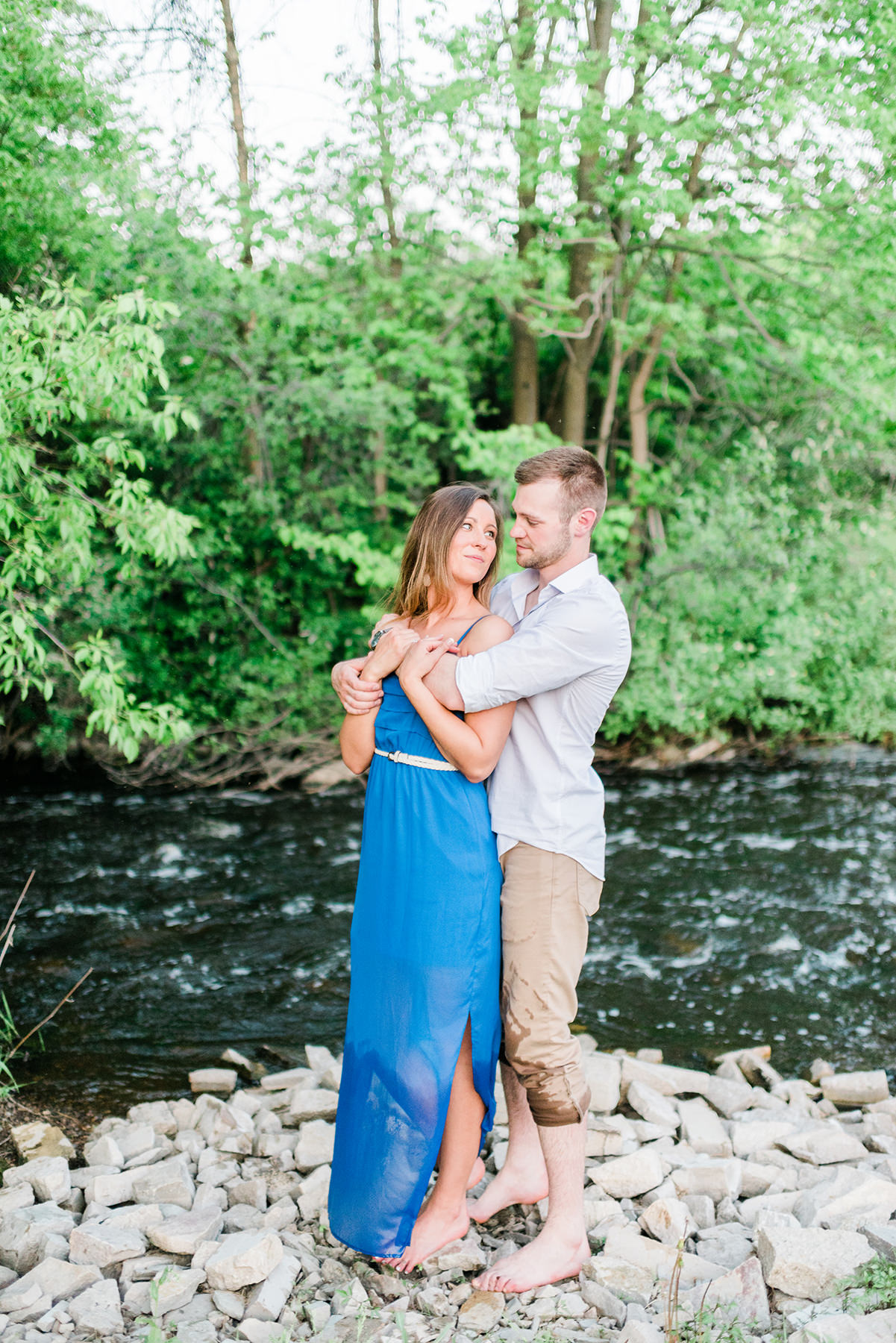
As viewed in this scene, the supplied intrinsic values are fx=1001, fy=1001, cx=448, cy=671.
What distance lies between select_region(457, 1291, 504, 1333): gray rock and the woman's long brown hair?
6.48ft

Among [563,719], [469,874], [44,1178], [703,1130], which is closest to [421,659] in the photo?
[563,719]

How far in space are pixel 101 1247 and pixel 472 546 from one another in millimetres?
2400

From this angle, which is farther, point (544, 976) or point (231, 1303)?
point (544, 976)

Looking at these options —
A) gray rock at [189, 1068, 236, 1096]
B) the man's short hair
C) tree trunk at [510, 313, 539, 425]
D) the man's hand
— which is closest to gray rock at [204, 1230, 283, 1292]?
the man's hand

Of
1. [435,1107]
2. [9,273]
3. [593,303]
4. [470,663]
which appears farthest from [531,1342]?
[593,303]

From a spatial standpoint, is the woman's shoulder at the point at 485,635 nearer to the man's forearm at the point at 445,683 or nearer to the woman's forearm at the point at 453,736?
the man's forearm at the point at 445,683

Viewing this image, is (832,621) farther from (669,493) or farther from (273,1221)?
(273,1221)

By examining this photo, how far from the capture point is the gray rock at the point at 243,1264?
2.88 meters

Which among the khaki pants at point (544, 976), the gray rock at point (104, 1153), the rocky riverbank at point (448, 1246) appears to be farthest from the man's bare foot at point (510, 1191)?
the gray rock at point (104, 1153)

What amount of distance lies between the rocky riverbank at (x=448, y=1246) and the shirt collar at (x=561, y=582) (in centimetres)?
186

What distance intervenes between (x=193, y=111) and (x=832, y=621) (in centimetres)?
901

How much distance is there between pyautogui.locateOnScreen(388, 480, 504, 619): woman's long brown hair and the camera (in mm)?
2971

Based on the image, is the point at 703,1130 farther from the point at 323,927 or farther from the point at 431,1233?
the point at 323,927

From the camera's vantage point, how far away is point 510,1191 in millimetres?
3299
